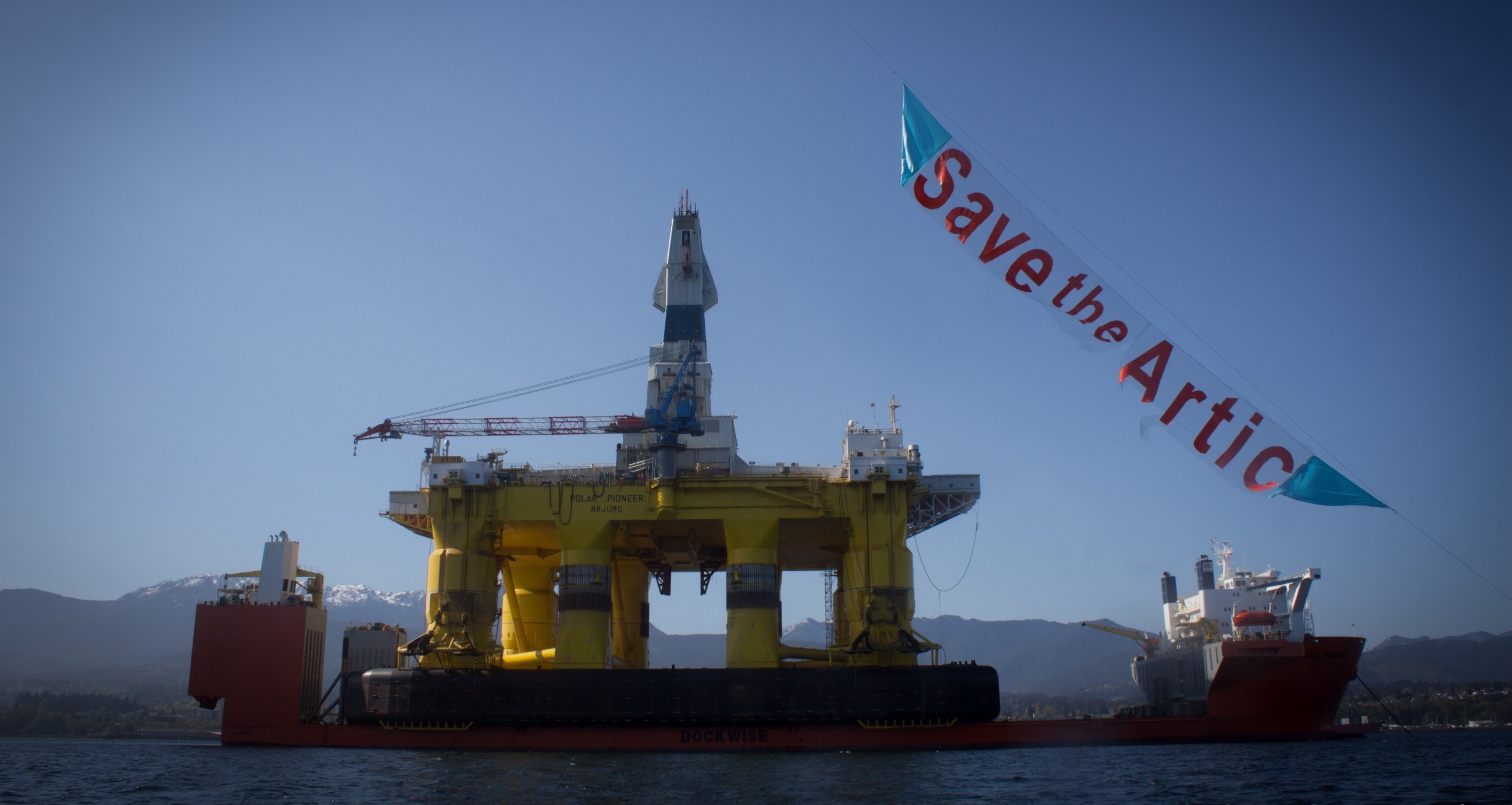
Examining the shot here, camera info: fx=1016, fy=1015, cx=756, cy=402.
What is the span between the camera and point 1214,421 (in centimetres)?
1480

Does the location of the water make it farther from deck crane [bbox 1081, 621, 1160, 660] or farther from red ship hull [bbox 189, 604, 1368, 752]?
deck crane [bbox 1081, 621, 1160, 660]

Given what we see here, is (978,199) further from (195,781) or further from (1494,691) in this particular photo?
(1494,691)

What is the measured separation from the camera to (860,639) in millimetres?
36688

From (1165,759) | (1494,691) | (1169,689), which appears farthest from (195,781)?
(1494,691)

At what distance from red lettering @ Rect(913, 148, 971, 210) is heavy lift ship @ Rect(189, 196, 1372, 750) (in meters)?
22.6

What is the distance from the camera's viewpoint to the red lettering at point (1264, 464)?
14.8 m

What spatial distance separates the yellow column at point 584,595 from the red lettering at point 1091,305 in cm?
2617

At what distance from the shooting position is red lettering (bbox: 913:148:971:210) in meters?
16.8

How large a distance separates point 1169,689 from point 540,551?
2853cm

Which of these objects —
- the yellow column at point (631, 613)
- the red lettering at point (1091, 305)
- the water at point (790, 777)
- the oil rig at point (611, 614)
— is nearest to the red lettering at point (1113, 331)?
the red lettering at point (1091, 305)

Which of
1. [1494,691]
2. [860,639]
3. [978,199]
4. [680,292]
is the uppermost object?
[680,292]

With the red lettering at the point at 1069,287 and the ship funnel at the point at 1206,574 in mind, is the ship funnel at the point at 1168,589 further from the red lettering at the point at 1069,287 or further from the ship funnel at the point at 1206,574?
the red lettering at the point at 1069,287

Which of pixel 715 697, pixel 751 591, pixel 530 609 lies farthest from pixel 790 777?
pixel 530 609

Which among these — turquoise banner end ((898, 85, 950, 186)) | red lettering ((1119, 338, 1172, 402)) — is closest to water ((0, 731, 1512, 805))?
red lettering ((1119, 338, 1172, 402))
